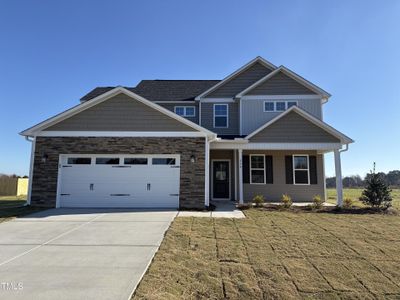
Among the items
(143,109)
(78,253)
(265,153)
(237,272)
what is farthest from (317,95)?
(78,253)

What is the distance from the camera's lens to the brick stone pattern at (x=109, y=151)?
36.6ft

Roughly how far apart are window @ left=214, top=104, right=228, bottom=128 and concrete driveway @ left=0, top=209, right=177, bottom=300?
7524mm

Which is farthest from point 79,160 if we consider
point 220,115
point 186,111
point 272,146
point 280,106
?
point 280,106

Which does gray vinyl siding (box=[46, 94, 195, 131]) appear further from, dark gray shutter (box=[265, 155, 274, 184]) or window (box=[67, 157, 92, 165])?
dark gray shutter (box=[265, 155, 274, 184])

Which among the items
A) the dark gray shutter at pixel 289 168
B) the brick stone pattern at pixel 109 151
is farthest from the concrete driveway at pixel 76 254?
the dark gray shutter at pixel 289 168

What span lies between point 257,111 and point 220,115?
6.88 feet

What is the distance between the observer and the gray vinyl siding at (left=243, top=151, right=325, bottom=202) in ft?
46.0

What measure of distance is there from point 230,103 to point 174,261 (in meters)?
11.9

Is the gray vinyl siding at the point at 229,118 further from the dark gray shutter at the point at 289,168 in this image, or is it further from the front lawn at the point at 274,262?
the front lawn at the point at 274,262

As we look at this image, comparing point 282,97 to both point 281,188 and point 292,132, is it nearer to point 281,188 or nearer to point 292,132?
point 292,132

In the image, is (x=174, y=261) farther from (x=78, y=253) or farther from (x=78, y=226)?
(x=78, y=226)

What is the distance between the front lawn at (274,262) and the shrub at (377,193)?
3892mm

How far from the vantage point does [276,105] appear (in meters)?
15.0

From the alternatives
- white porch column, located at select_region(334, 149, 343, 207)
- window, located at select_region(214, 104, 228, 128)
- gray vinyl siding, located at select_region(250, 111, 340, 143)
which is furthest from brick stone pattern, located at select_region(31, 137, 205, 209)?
white porch column, located at select_region(334, 149, 343, 207)
